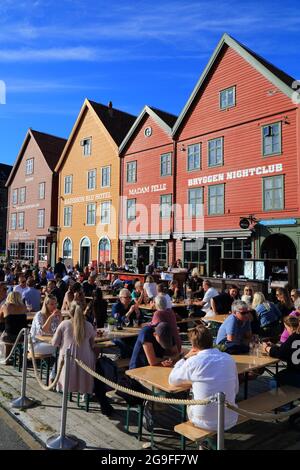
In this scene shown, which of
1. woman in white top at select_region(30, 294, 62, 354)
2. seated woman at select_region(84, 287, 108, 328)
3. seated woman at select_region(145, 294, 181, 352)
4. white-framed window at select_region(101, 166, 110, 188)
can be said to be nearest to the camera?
seated woman at select_region(145, 294, 181, 352)

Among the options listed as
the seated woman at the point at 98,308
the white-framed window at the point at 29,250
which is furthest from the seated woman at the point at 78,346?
the white-framed window at the point at 29,250

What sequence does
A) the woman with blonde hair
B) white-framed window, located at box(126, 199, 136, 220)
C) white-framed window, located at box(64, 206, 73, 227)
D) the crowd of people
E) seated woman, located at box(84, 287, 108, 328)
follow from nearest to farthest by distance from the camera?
the crowd of people < the woman with blonde hair < seated woman, located at box(84, 287, 108, 328) < white-framed window, located at box(126, 199, 136, 220) < white-framed window, located at box(64, 206, 73, 227)

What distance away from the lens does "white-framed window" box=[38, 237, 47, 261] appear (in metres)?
34.9

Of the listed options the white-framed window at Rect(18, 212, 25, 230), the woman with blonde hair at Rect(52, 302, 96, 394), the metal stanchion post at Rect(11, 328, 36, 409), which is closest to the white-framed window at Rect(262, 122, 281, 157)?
the woman with blonde hair at Rect(52, 302, 96, 394)

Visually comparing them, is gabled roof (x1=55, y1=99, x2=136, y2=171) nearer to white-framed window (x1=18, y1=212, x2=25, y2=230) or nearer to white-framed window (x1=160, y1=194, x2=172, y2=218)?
white-framed window (x1=160, y1=194, x2=172, y2=218)

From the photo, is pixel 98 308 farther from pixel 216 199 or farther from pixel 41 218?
pixel 41 218

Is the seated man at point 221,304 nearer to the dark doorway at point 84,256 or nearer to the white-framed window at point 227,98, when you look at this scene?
the white-framed window at point 227,98

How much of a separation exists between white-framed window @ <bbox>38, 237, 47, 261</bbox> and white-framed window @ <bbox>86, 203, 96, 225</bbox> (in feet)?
20.5

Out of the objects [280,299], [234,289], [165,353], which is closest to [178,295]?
[234,289]

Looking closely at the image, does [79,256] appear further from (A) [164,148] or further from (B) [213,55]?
(B) [213,55]

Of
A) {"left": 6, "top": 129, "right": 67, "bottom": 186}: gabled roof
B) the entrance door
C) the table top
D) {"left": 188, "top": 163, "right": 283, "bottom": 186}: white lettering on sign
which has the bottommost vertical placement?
the table top

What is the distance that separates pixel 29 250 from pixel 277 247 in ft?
81.3

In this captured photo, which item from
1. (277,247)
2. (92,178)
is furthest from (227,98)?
(92,178)

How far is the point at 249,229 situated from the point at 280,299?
1079 cm
